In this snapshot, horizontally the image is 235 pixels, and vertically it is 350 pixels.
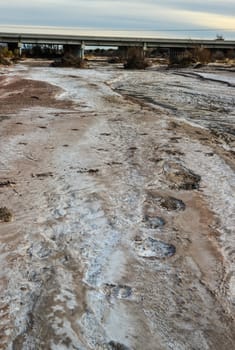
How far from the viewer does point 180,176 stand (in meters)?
8.98

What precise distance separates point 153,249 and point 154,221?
0.83 meters

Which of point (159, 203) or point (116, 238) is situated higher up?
point (116, 238)

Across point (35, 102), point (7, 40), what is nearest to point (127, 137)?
point (35, 102)

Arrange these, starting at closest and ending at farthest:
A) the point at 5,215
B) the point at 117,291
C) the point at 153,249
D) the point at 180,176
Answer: the point at 117,291, the point at 153,249, the point at 5,215, the point at 180,176

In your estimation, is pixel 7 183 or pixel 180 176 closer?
pixel 7 183

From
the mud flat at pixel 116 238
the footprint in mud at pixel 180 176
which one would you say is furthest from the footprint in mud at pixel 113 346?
the footprint in mud at pixel 180 176

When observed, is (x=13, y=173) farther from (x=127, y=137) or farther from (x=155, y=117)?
(x=155, y=117)

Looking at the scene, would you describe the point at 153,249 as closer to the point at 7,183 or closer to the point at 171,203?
the point at 171,203

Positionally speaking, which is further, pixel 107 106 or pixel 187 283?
pixel 107 106

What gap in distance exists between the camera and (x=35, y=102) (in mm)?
17844

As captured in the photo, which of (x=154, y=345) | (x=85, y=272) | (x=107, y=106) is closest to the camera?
(x=154, y=345)

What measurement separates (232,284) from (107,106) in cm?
1240

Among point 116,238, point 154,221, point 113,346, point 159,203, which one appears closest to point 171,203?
point 159,203

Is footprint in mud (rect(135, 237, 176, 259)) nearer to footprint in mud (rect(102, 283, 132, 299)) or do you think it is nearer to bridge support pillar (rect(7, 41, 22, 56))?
footprint in mud (rect(102, 283, 132, 299))
